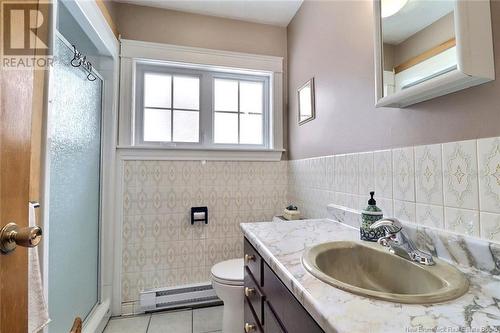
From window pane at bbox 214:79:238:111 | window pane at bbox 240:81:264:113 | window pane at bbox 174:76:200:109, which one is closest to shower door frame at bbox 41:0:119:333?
window pane at bbox 174:76:200:109

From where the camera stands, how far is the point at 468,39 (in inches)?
28.0

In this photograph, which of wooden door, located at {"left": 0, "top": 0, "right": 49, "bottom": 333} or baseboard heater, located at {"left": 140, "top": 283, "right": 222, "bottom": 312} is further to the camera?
baseboard heater, located at {"left": 140, "top": 283, "right": 222, "bottom": 312}

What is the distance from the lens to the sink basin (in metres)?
0.57

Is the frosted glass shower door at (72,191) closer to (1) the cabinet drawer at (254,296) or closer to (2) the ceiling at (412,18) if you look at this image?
(1) the cabinet drawer at (254,296)

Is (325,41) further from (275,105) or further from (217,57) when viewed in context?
(217,57)

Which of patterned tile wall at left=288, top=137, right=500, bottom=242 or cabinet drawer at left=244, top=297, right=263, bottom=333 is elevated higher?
patterned tile wall at left=288, top=137, right=500, bottom=242

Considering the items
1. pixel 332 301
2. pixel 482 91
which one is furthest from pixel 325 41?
pixel 332 301

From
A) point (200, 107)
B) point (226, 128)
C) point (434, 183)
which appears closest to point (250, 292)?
point (434, 183)

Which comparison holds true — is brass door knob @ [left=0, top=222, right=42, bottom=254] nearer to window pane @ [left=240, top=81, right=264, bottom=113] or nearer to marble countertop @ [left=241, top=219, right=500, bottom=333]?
marble countertop @ [left=241, top=219, right=500, bottom=333]

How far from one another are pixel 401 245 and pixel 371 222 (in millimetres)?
168

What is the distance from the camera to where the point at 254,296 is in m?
1.08

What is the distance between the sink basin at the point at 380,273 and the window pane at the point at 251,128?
1.50 m

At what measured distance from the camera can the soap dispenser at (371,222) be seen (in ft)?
3.25

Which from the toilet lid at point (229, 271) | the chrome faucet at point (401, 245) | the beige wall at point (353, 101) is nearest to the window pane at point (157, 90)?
the beige wall at point (353, 101)
